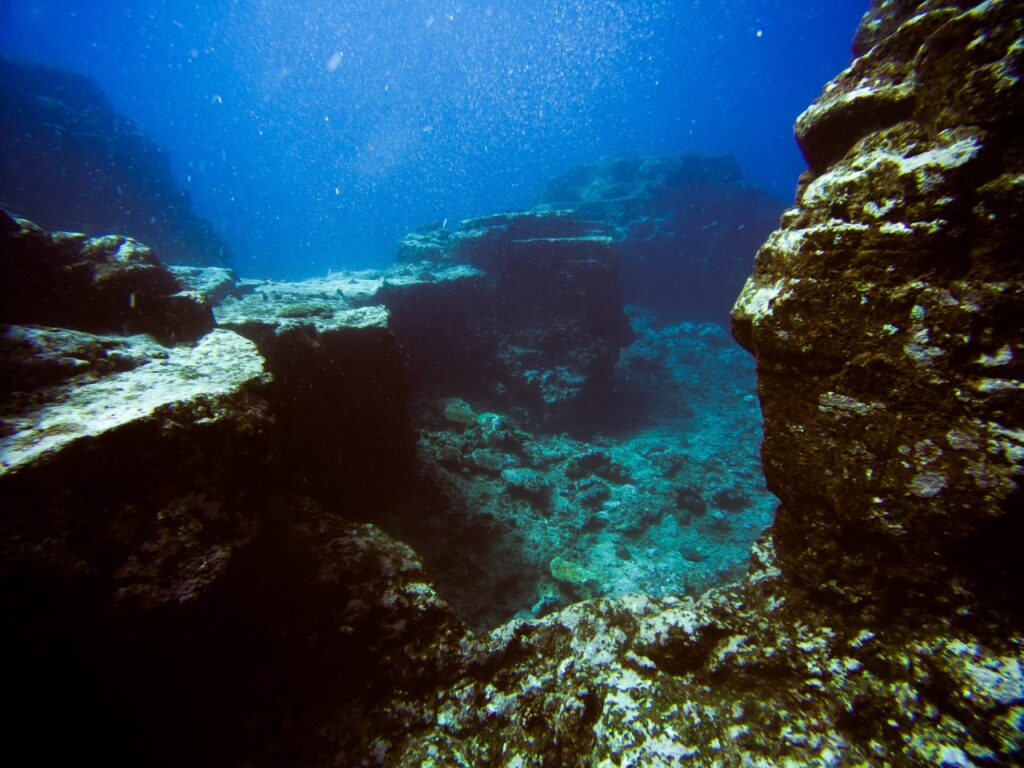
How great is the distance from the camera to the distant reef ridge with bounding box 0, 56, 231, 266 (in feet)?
53.7

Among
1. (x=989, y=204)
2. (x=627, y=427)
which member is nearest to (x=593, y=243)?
(x=627, y=427)

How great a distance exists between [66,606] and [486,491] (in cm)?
614

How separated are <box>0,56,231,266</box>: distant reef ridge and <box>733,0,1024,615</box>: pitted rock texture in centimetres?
2428

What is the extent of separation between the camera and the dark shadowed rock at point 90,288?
3123mm

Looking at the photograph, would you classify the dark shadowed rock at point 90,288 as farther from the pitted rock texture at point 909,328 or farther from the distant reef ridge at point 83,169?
the distant reef ridge at point 83,169

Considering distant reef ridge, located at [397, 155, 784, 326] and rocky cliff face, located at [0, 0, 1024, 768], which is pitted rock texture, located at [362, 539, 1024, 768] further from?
distant reef ridge, located at [397, 155, 784, 326]

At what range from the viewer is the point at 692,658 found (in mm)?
2461

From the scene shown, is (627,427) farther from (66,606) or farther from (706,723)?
(66,606)

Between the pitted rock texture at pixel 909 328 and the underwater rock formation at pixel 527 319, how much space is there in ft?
29.6

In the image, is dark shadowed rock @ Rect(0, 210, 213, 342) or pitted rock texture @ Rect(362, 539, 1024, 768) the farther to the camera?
dark shadowed rock @ Rect(0, 210, 213, 342)

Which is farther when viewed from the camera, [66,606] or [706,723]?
[706,723]

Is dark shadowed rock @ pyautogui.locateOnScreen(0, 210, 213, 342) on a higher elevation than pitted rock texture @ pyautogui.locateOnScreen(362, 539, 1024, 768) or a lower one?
higher

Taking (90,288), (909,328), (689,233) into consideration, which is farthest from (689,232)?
(90,288)

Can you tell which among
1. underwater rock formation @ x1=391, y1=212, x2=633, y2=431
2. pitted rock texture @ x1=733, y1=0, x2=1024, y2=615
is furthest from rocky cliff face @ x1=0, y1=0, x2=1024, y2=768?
underwater rock formation @ x1=391, y1=212, x2=633, y2=431
